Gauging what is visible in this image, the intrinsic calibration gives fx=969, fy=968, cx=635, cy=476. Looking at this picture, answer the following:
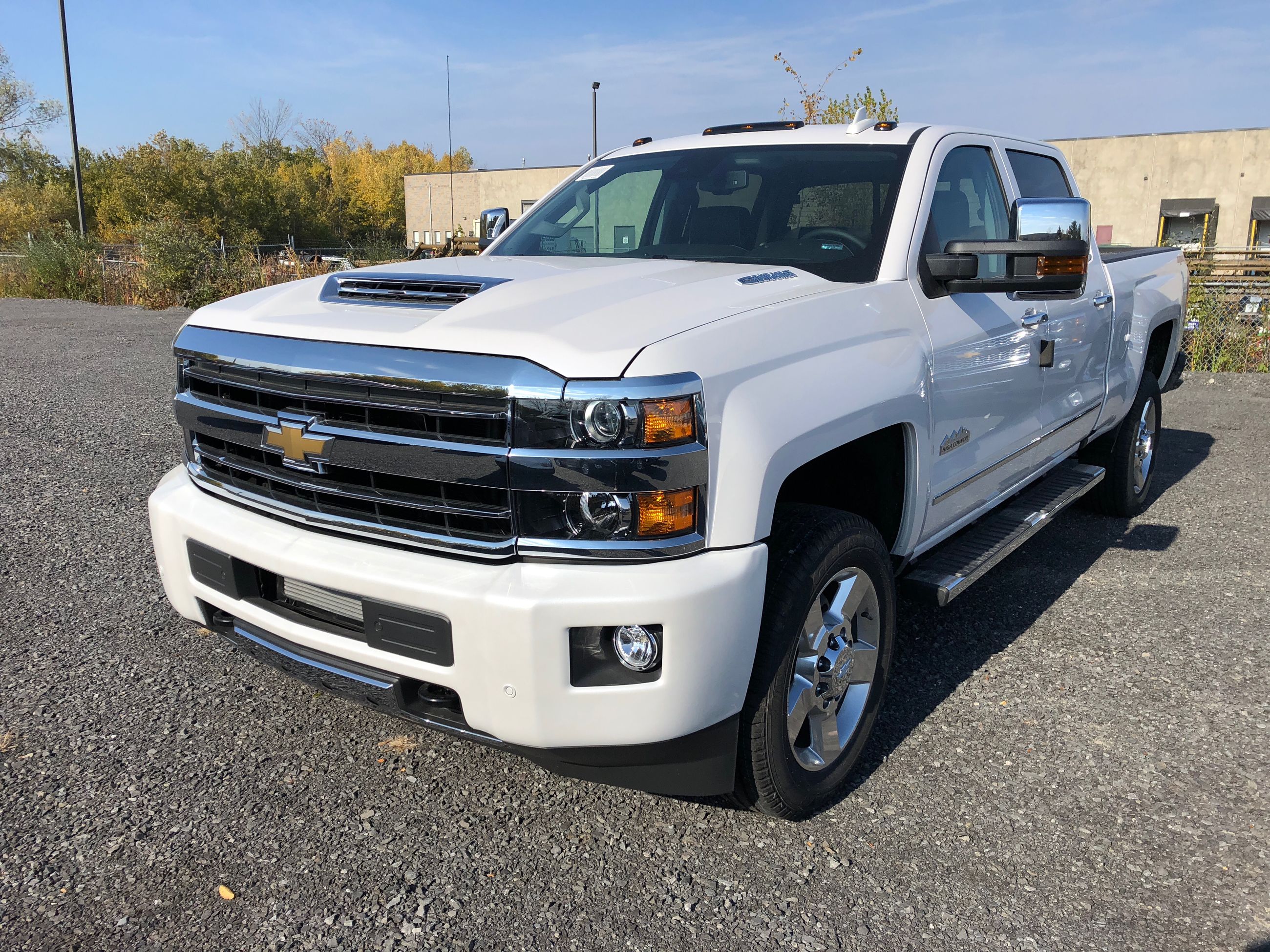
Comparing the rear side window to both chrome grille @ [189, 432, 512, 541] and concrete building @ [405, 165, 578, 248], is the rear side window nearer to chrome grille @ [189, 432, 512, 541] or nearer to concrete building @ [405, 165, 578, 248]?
chrome grille @ [189, 432, 512, 541]

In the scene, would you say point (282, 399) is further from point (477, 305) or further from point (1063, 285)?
point (1063, 285)

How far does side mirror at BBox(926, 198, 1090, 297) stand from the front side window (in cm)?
16

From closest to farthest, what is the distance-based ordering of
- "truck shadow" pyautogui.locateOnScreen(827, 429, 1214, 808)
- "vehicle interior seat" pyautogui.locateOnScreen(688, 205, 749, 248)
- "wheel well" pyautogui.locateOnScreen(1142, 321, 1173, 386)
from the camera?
"truck shadow" pyautogui.locateOnScreen(827, 429, 1214, 808) < "vehicle interior seat" pyautogui.locateOnScreen(688, 205, 749, 248) < "wheel well" pyautogui.locateOnScreen(1142, 321, 1173, 386)

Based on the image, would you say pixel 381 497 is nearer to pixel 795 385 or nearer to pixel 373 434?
pixel 373 434

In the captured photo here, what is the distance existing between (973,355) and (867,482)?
0.63 meters

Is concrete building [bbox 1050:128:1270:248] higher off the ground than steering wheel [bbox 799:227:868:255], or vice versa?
concrete building [bbox 1050:128:1270:248]

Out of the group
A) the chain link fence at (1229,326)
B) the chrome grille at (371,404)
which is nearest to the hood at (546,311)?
the chrome grille at (371,404)

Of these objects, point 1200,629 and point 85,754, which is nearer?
point 85,754

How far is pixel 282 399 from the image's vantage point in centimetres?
251

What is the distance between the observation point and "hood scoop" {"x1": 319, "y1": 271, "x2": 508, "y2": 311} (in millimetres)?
2584

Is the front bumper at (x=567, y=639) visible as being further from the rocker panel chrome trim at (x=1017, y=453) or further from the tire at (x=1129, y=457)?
the tire at (x=1129, y=457)

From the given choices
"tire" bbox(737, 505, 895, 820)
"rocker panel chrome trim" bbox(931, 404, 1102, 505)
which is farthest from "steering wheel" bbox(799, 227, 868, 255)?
"tire" bbox(737, 505, 895, 820)

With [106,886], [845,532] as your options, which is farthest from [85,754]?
[845,532]

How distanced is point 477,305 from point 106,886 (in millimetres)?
1716
